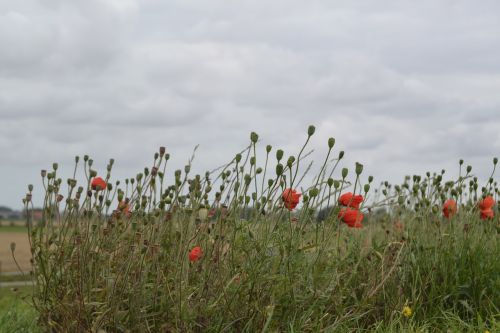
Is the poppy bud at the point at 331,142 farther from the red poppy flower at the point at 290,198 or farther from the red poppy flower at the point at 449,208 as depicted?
the red poppy flower at the point at 449,208

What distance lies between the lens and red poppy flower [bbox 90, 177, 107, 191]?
4.02m

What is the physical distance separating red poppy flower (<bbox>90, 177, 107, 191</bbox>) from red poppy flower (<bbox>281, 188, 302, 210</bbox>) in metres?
1.02

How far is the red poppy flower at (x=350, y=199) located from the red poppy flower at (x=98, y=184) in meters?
1.38

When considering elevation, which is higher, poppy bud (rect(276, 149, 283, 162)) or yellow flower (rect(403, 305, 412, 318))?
poppy bud (rect(276, 149, 283, 162))

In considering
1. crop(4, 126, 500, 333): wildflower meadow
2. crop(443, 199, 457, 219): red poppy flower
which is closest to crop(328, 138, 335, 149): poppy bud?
crop(4, 126, 500, 333): wildflower meadow

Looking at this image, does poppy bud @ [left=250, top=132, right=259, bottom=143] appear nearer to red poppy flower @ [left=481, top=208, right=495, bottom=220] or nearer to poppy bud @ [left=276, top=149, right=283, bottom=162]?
poppy bud @ [left=276, top=149, right=283, bottom=162]

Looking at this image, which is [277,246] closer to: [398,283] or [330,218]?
[330,218]

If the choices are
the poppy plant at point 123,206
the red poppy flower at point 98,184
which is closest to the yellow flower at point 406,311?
the poppy plant at point 123,206

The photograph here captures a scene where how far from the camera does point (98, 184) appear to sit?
4.06 meters

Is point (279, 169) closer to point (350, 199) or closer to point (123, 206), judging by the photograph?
point (350, 199)

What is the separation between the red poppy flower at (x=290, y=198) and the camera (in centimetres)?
405

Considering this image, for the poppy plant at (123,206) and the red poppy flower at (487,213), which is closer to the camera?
the poppy plant at (123,206)

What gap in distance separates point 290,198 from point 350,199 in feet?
1.33

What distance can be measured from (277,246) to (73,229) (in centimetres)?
127
